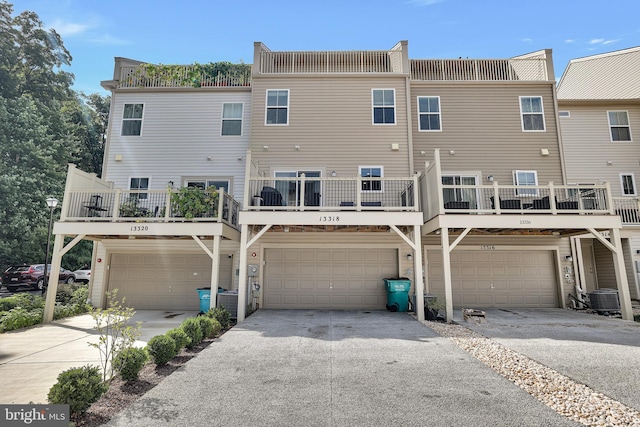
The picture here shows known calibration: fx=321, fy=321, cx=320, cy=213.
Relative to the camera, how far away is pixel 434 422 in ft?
11.2

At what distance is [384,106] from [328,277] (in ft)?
22.3

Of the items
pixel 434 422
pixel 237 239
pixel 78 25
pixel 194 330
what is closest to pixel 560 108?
pixel 237 239

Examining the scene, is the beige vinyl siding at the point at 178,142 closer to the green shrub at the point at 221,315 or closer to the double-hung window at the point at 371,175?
the double-hung window at the point at 371,175

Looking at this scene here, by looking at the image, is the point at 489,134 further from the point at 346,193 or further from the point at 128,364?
the point at 128,364

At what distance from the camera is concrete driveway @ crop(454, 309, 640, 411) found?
4.58 meters

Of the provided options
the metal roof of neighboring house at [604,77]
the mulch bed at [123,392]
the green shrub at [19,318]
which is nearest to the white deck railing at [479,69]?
the metal roof of neighboring house at [604,77]

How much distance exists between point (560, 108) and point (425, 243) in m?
8.80

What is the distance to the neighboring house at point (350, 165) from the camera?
11.3m

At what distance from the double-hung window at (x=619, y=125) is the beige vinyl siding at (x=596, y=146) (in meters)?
0.15

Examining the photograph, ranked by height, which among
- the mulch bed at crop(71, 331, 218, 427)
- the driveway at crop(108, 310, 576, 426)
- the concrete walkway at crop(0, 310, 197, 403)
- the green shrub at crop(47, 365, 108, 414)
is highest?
the green shrub at crop(47, 365, 108, 414)

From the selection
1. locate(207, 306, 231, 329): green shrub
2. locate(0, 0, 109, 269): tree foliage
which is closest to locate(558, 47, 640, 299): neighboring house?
locate(207, 306, 231, 329): green shrub

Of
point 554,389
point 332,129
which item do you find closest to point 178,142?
point 332,129

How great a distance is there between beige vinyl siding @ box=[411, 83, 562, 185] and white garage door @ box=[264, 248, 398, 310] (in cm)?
413

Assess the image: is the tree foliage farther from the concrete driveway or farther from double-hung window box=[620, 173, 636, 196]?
double-hung window box=[620, 173, 636, 196]
